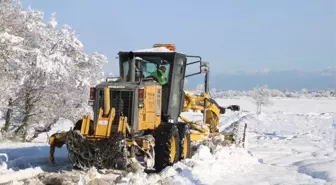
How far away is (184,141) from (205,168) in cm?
164

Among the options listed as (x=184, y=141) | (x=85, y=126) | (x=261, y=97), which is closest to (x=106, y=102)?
(x=85, y=126)

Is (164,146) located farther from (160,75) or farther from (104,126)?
(160,75)

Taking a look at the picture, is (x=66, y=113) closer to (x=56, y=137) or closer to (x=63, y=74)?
(x=63, y=74)

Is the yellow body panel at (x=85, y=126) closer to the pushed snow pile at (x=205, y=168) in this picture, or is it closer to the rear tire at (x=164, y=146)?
the rear tire at (x=164, y=146)

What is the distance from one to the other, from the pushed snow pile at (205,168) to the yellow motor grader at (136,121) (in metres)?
0.50

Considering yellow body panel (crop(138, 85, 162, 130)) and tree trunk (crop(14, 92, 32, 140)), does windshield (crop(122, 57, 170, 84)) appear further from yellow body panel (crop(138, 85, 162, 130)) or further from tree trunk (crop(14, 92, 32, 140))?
tree trunk (crop(14, 92, 32, 140))

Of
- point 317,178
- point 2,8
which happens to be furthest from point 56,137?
point 2,8

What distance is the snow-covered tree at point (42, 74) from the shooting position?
58.0ft

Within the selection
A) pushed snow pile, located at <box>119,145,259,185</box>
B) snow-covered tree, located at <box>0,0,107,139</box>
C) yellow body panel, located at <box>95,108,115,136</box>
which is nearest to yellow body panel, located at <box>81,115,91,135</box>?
yellow body panel, located at <box>95,108,115,136</box>

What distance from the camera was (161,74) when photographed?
11.6m

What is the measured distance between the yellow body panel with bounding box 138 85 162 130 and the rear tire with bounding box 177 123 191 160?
21.9 inches

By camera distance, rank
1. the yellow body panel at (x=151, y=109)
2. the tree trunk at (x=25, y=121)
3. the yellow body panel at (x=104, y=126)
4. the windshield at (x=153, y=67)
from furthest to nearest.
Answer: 1. the tree trunk at (x=25, y=121)
2. the windshield at (x=153, y=67)
3. the yellow body panel at (x=151, y=109)
4. the yellow body panel at (x=104, y=126)

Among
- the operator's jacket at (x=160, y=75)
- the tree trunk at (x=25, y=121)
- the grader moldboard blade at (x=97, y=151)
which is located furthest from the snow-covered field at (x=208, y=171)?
the tree trunk at (x=25, y=121)

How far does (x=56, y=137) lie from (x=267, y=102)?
214ft
